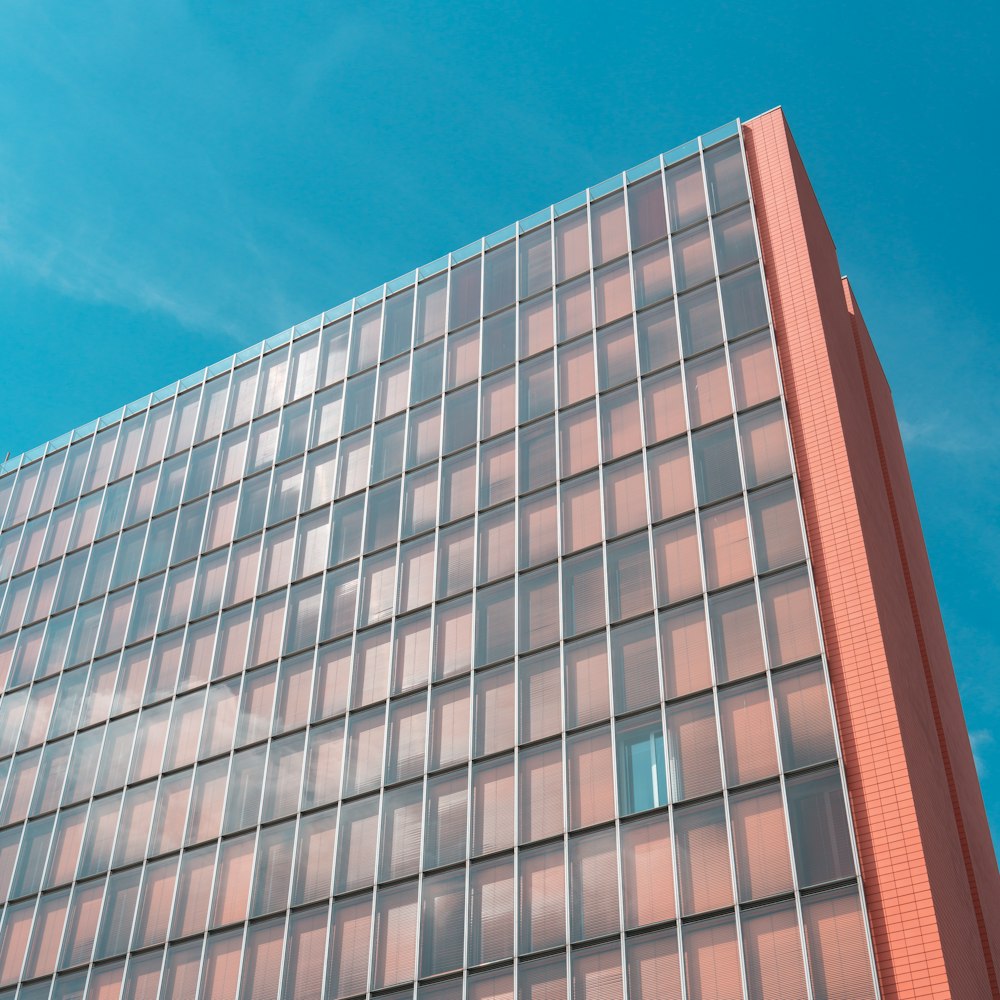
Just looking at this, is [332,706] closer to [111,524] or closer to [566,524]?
[566,524]

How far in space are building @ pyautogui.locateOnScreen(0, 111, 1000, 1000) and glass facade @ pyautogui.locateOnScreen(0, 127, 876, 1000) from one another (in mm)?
121

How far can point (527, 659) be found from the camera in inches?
1583

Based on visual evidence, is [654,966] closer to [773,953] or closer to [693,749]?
[773,953]

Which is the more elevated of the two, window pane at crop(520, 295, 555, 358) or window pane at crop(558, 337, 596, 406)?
window pane at crop(520, 295, 555, 358)

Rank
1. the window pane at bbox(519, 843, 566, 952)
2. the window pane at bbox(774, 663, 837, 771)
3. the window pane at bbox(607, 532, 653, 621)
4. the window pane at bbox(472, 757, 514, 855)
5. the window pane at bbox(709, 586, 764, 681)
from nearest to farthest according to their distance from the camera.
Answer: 1. the window pane at bbox(774, 663, 837, 771)
2. the window pane at bbox(519, 843, 566, 952)
3. the window pane at bbox(709, 586, 764, 681)
4. the window pane at bbox(472, 757, 514, 855)
5. the window pane at bbox(607, 532, 653, 621)

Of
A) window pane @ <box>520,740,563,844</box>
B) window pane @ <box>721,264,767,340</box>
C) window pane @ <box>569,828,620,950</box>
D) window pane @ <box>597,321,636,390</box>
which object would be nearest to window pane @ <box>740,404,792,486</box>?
window pane @ <box>721,264,767,340</box>

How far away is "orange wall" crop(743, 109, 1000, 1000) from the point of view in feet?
100

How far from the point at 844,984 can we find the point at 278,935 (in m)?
16.5

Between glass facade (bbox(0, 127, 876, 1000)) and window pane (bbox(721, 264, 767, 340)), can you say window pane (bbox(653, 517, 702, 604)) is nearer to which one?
glass facade (bbox(0, 127, 876, 1000))

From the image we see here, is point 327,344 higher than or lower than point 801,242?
higher

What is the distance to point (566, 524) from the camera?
42875mm

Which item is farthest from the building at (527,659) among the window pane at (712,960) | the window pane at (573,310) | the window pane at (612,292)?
the window pane at (573,310)

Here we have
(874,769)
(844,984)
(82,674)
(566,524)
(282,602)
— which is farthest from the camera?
(82,674)

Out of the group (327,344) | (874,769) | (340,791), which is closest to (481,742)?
(340,791)
